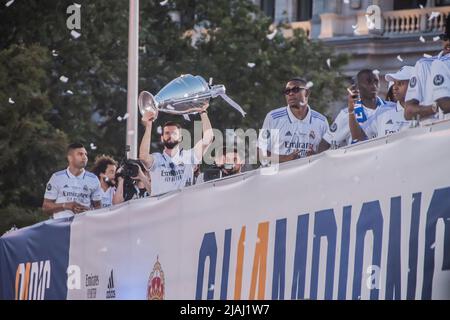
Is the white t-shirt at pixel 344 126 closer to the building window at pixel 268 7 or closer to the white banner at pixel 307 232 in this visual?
the white banner at pixel 307 232

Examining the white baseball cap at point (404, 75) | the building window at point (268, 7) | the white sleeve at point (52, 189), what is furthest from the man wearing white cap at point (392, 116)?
the building window at point (268, 7)

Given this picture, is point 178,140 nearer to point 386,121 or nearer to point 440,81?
point 386,121

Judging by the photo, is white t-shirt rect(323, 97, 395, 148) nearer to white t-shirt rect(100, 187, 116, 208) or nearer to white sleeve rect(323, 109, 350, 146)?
white sleeve rect(323, 109, 350, 146)

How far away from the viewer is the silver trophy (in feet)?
39.0

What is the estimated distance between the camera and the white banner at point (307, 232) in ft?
23.0

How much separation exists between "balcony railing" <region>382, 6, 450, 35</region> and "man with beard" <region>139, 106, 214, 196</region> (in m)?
22.3

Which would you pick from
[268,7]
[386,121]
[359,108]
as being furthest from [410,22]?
[386,121]

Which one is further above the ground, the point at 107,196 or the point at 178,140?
the point at 178,140

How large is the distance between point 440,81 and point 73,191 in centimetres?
496

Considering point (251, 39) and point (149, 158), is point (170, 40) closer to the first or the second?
point (251, 39)

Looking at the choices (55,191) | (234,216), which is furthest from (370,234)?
(55,191)

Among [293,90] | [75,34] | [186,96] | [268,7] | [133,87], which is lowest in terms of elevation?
[293,90]

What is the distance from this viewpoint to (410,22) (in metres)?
35.1

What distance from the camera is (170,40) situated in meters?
29.2
